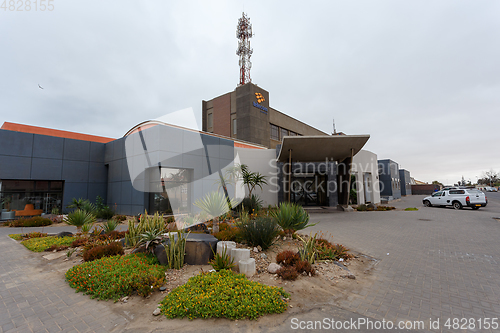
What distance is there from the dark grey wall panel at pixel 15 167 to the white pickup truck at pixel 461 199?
31072mm

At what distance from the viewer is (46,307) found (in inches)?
144

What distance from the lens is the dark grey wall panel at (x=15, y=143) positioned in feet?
44.9

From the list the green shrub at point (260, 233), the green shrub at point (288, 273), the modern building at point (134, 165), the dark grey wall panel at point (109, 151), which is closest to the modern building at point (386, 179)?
the modern building at point (134, 165)

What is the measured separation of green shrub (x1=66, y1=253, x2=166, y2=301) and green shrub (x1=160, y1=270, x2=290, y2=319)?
68 centimetres

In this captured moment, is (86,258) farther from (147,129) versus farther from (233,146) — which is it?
(233,146)

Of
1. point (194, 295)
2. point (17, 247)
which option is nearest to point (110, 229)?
point (17, 247)

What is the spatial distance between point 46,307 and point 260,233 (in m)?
4.42

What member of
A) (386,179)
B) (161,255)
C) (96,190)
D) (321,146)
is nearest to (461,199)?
(321,146)

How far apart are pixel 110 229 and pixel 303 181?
1584cm

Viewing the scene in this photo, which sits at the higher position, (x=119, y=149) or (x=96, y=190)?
(x=119, y=149)

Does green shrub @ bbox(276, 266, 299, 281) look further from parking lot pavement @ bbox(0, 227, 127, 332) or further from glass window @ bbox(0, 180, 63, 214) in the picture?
glass window @ bbox(0, 180, 63, 214)

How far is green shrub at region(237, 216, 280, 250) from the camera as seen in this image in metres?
6.32

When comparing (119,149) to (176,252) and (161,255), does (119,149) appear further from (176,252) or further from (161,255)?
(176,252)

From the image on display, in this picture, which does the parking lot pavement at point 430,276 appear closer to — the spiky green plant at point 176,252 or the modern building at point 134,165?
the spiky green plant at point 176,252
